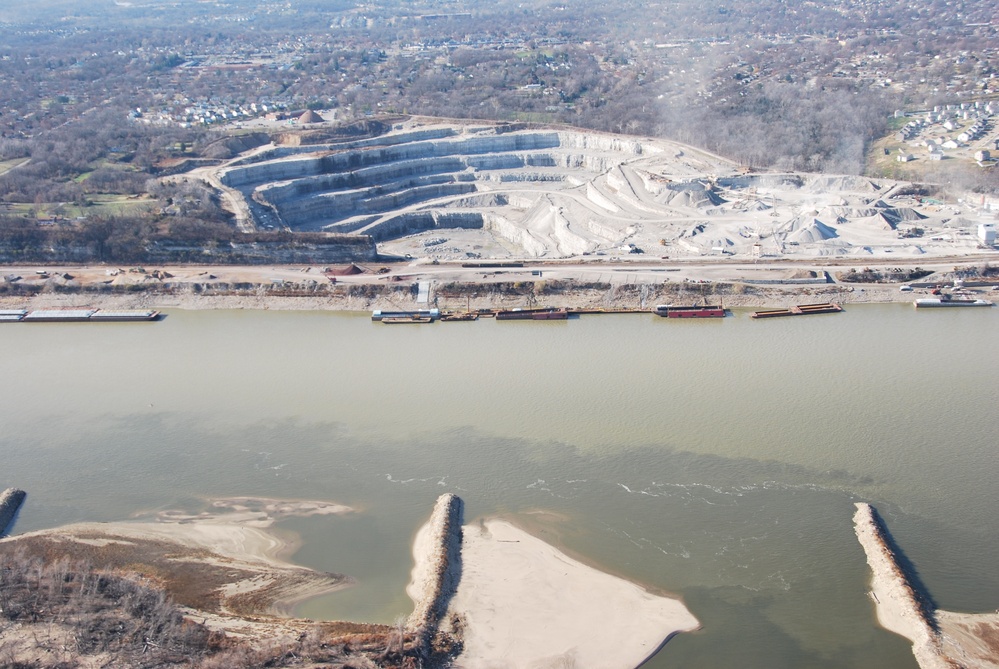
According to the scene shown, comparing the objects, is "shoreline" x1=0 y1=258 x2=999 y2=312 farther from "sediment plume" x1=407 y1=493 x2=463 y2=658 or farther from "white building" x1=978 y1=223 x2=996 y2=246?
"sediment plume" x1=407 y1=493 x2=463 y2=658

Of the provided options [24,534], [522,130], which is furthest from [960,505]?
[522,130]

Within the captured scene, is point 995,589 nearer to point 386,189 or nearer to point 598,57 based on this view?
point 386,189

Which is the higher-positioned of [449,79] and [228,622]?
[449,79]

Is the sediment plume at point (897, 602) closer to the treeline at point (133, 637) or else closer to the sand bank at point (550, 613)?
the sand bank at point (550, 613)

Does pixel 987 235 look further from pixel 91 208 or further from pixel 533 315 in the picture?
pixel 91 208

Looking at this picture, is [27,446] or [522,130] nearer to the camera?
[27,446]

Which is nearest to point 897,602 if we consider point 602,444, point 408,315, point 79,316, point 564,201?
point 602,444

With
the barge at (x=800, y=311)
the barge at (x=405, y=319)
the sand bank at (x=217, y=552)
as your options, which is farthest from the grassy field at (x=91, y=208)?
the barge at (x=800, y=311)
